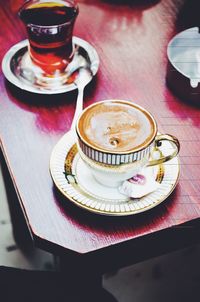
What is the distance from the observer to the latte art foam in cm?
61

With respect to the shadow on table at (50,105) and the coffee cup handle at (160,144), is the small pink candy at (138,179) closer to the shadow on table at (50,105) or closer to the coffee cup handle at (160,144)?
the coffee cup handle at (160,144)

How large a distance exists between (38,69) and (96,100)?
129mm

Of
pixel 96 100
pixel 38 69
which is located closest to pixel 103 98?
pixel 96 100

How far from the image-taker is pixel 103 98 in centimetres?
79

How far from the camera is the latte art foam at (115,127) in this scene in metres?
0.61

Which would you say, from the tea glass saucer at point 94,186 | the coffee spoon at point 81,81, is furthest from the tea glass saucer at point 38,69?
the tea glass saucer at point 94,186

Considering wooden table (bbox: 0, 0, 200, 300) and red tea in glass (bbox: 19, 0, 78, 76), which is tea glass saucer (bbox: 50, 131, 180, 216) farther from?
red tea in glass (bbox: 19, 0, 78, 76)

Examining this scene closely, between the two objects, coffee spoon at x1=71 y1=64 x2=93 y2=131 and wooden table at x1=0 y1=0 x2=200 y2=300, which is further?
coffee spoon at x1=71 y1=64 x2=93 y2=131

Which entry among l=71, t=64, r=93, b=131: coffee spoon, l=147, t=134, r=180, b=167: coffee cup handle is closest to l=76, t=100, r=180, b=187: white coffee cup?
l=147, t=134, r=180, b=167: coffee cup handle

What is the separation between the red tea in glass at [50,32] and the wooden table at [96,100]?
0.07 metres

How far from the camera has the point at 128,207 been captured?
0.61 m

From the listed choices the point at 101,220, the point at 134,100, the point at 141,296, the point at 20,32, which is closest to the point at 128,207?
the point at 101,220

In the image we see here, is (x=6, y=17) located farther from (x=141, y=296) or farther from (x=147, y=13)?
(x=141, y=296)

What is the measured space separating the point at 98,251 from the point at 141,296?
619mm
